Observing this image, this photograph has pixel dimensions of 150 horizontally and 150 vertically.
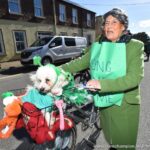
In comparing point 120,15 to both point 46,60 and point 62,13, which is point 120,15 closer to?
point 46,60

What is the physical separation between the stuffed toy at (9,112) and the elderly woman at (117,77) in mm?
775

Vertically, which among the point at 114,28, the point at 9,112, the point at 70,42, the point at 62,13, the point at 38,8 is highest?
the point at 38,8

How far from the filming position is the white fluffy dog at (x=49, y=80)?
209 cm

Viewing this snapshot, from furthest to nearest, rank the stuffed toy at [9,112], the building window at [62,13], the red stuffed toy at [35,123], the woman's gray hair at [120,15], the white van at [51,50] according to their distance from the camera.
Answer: the building window at [62,13] < the white van at [51,50] < the red stuffed toy at [35,123] < the stuffed toy at [9,112] < the woman's gray hair at [120,15]

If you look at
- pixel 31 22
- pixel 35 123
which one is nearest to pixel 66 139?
pixel 35 123

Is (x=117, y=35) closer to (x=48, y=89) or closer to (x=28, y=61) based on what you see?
(x=48, y=89)

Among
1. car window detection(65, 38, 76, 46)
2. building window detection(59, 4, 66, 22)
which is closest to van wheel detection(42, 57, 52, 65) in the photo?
car window detection(65, 38, 76, 46)

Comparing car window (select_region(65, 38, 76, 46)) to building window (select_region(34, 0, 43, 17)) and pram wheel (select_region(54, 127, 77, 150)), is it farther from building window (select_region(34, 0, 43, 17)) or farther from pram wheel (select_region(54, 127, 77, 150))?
pram wheel (select_region(54, 127, 77, 150))

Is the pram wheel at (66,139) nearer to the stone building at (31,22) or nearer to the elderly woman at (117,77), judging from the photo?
the elderly woman at (117,77)

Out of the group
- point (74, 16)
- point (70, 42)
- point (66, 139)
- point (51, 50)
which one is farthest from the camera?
point (74, 16)

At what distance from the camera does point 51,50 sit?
49.5 feet

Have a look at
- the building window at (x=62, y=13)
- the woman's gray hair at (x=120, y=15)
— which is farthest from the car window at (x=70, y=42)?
the woman's gray hair at (x=120, y=15)

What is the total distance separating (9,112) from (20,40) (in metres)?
17.7

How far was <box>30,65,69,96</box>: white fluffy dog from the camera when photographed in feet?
6.84
